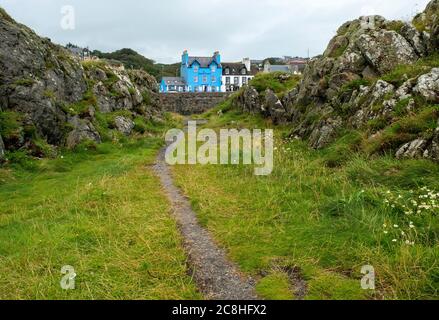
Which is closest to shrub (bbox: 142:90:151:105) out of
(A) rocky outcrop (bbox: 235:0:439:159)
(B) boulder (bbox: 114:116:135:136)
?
(B) boulder (bbox: 114:116:135:136)

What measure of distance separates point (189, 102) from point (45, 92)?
36162 mm

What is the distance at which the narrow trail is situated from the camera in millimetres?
6484

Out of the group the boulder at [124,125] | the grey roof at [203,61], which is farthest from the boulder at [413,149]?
the grey roof at [203,61]

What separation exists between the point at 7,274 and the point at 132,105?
78.1 feet

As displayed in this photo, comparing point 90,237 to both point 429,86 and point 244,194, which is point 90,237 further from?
point 429,86

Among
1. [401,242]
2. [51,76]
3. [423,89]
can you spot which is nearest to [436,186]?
[401,242]

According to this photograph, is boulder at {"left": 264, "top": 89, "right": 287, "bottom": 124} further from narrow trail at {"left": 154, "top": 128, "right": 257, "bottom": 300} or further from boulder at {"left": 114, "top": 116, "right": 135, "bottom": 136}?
narrow trail at {"left": 154, "top": 128, "right": 257, "bottom": 300}

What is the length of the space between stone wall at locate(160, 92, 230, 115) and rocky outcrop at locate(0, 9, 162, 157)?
27303 mm

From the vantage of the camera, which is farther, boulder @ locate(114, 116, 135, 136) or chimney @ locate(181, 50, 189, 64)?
chimney @ locate(181, 50, 189, 64)

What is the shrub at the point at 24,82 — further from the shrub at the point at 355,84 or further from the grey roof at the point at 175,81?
the grey roof at the point at 175,81

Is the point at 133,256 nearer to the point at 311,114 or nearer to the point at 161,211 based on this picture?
the point at 161,211

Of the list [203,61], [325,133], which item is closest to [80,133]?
[325,133]

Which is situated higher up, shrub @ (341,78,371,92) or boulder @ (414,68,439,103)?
shrub @ (341,78,371,92)

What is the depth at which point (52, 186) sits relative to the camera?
44.1 ft
